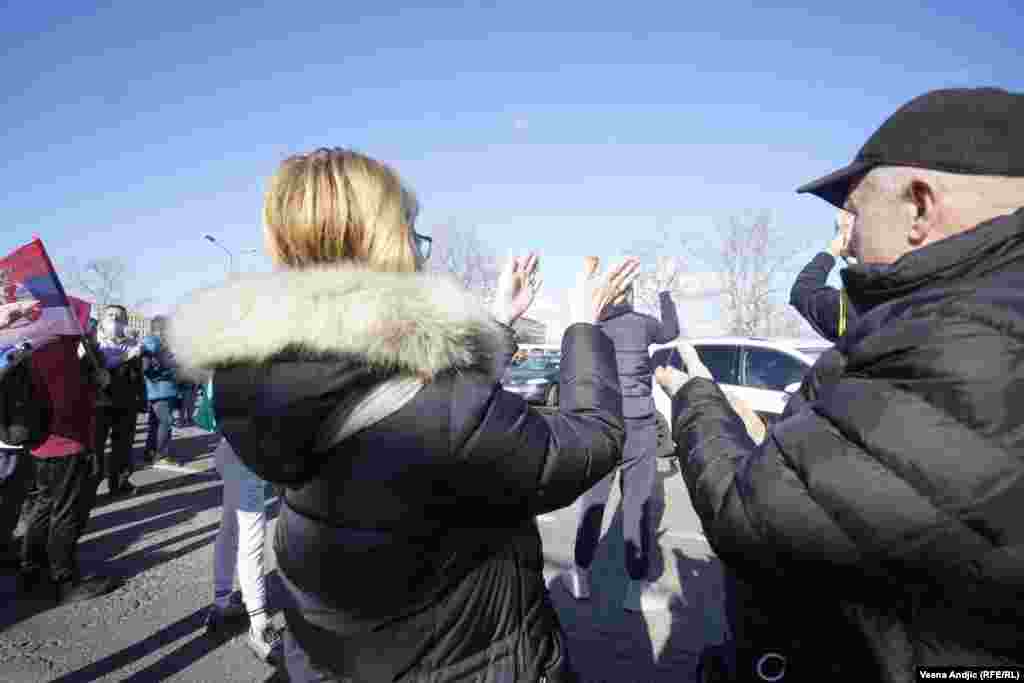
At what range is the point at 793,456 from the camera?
0.91 m

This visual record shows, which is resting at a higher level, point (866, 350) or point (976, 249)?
point (976, 249)

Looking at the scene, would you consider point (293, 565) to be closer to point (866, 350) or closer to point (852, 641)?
point (852, 641)

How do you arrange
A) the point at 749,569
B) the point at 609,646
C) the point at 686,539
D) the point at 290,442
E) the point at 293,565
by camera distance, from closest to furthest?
the point at 749,569, the point at 290,442, the point at 293,565, the point at 609,646, the point at 686,539

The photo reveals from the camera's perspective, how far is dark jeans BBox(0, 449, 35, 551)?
3730 mm

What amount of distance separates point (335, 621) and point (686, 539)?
4460mm

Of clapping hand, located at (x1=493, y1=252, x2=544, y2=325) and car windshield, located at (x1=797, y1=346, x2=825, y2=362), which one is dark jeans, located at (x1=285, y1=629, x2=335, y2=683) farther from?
car windshield, located at (x1=797, y1=346, x2=825, y2=362)

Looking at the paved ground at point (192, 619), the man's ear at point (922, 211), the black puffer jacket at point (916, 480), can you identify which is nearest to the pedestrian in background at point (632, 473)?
the paved ground at point (192, 619)

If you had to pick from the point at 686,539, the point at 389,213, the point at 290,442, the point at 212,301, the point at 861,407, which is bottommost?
the point at 686,539

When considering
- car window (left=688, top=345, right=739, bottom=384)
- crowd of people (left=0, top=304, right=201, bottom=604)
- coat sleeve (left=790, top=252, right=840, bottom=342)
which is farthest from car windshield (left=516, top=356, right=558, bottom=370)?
coat sleeve (left=790, top=252, right=840, bottom=342)

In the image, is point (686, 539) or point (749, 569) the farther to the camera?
point (686, 539)

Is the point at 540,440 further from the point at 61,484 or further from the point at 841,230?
the point at 61,484

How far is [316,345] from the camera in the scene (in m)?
1.08

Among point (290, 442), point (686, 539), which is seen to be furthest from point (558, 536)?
point (290, 442)

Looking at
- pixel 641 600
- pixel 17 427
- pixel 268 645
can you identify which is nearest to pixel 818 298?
pixel 641 600
